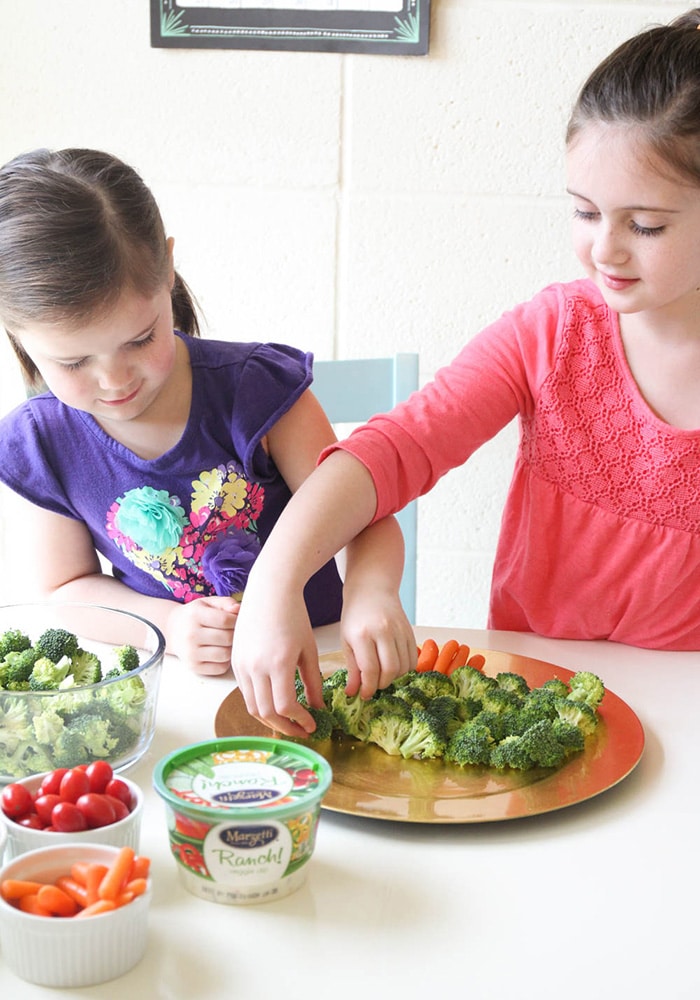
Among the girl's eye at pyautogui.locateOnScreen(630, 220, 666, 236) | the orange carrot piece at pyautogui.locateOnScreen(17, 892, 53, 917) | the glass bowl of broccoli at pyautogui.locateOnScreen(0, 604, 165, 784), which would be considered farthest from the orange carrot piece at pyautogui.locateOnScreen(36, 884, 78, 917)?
the girl's eye at pyautogui.locateOnScreen(630, 220, 666, 236)

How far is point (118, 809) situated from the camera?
2.23 feet

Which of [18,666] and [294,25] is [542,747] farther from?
[294,25]

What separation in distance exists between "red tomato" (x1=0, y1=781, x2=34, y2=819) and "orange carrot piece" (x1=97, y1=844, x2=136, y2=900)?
0.10 metres

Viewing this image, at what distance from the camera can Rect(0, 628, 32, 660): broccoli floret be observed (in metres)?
0.90

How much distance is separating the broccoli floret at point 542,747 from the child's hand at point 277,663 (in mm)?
174

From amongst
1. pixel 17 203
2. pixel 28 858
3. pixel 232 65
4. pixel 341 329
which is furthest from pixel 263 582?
pixel 232 65

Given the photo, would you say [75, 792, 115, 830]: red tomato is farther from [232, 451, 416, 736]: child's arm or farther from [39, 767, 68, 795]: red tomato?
[232, 451, 416, 736]: child's arm

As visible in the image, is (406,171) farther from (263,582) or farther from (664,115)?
(263,582)

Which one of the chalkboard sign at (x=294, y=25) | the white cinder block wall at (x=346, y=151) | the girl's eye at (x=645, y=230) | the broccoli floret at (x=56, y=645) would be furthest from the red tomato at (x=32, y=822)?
the chalkboard sign at (x=294, y=25)

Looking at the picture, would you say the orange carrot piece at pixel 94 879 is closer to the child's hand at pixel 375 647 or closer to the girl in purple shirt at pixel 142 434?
the child's hand at pixel 375 647

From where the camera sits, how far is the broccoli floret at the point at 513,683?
3.11ft

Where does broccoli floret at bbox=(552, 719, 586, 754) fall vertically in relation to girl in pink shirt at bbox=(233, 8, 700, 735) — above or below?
below

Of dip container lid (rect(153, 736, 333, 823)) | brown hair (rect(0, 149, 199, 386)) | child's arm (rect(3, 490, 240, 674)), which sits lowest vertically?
child's arm (rect(3, 490, 240, 674))

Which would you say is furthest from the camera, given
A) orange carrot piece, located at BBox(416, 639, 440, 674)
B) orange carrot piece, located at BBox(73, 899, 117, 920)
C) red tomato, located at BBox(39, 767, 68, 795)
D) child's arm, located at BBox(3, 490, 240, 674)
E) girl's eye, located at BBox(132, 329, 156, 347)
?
child's arm, located at BBox(3, 490, 240, 674)
